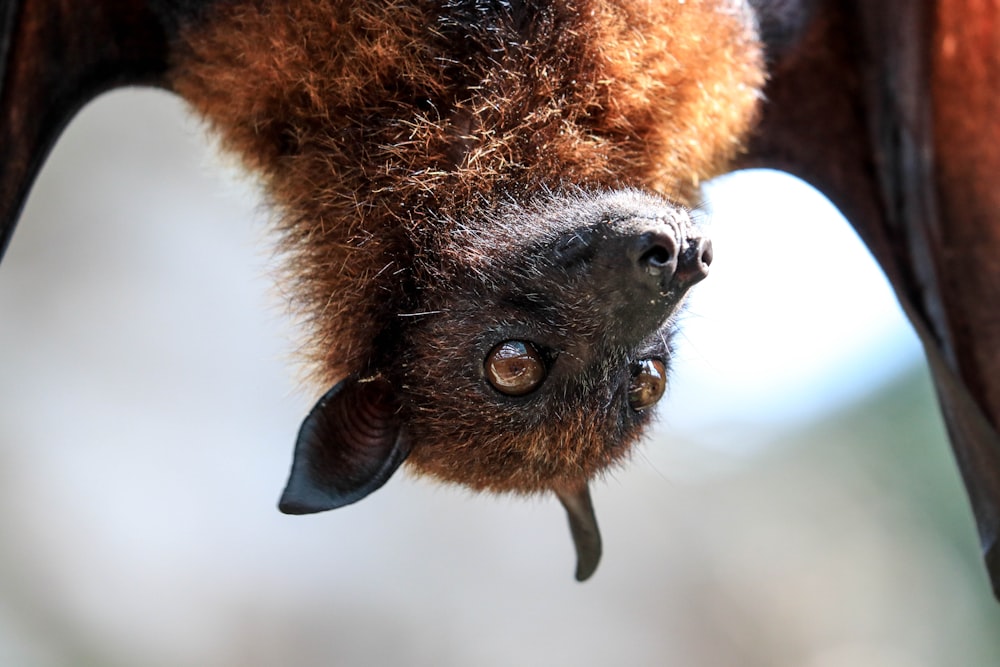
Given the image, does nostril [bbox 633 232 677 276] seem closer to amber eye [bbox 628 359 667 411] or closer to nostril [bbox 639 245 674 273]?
nostril [bbox 639 245 674 273]

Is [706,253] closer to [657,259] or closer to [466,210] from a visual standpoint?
[657,259]

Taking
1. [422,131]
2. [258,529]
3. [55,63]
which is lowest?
[258,529]

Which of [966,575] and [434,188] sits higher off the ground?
[434,188]

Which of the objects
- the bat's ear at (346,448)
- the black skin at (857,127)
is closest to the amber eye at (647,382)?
the bat's ear at (346,448)

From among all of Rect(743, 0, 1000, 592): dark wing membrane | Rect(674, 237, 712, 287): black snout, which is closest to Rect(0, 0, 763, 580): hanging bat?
Rect(674, 237, 712, 287): black snout

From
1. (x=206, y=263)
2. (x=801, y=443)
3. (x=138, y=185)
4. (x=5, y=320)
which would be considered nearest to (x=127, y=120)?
(x=138, y=185)

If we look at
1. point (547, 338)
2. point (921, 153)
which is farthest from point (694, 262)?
point (921, 153)

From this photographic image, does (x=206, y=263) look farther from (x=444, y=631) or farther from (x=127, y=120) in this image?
(x=444, y=631)
